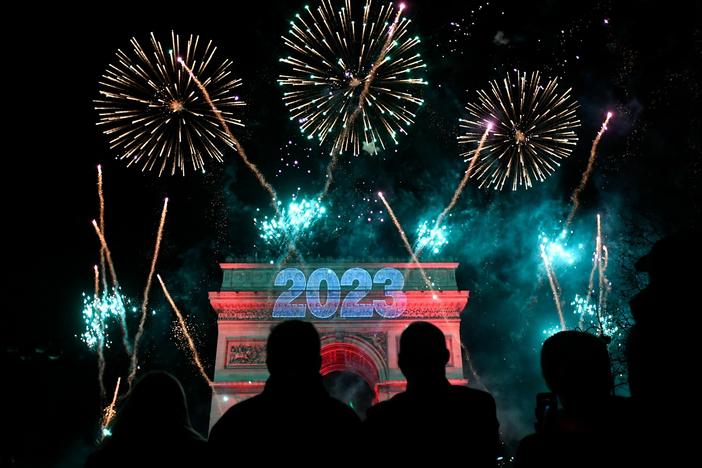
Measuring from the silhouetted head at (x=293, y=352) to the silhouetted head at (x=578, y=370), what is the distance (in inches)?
46.6

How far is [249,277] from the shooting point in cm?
2080

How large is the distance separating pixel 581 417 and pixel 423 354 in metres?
0.84

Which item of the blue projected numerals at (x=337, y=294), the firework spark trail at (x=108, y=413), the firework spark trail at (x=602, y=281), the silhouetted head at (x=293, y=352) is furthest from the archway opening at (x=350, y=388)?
the silhouetted head at (x=293, y=352)

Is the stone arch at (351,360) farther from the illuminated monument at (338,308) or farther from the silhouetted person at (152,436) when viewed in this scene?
the silhouetted person at (152,436)

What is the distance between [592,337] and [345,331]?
709 inches

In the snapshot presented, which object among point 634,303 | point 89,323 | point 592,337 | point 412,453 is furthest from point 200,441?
point 89,323

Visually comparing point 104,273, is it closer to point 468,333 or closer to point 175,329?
point 175,329

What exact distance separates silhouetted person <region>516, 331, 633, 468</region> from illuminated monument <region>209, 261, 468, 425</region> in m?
17.7

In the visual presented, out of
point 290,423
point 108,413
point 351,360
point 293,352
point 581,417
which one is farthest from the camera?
point 108,413

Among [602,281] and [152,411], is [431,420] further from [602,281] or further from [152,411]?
[602,281]

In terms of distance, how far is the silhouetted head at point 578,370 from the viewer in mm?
2221

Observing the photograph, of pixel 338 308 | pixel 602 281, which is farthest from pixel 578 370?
pixel 602 281

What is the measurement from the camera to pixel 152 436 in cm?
263

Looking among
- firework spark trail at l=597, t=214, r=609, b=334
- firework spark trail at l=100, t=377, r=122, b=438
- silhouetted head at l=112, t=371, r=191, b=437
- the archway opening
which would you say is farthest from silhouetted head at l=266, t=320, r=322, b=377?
the archway opening
